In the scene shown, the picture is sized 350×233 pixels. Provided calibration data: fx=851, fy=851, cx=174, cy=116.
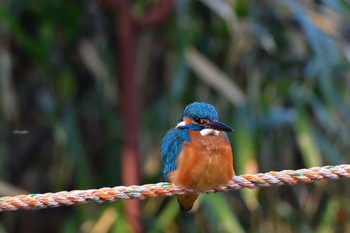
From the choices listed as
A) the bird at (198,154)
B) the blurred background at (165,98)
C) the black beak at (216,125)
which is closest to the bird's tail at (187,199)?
the bird at (198,154)

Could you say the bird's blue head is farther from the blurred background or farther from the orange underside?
the blurred background

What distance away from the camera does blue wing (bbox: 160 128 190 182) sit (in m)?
2.23

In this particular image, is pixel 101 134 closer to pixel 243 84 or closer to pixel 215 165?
pixel 243 84

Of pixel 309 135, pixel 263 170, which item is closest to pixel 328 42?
pixel 309 135

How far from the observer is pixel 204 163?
212 centimetres

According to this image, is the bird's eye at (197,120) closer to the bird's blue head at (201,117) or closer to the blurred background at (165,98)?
the bird's blue head at (201,117)

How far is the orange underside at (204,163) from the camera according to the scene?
207 centimetres

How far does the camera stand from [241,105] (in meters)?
3.78

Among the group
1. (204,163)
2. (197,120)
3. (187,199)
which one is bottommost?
(187,199)

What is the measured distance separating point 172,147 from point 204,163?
19cm

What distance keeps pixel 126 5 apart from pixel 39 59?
0.45m

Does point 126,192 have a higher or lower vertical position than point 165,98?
lower

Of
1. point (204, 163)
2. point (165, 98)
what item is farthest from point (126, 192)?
point (165, 98)

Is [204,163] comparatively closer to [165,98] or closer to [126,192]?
[126,192]
